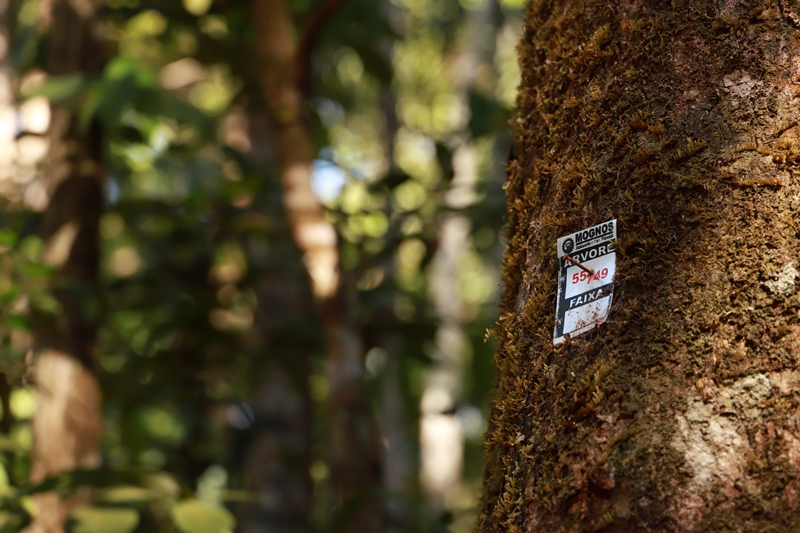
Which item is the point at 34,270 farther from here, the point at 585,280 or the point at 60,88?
the point at 585,280

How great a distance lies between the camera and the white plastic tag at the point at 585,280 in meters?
0.89

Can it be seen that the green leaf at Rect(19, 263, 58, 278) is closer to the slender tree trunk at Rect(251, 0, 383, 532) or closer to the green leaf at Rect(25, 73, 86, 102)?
the green leaf at Rect(25, 73, 86, 102)

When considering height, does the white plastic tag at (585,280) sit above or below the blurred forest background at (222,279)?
below

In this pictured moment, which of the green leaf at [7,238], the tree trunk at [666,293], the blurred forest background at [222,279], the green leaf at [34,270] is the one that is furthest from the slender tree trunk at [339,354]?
the tree trunk at [666,293]

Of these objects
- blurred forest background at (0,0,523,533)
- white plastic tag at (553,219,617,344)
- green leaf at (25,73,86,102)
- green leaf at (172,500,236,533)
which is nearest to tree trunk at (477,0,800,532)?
white plastic tag at (553,219,617,344)

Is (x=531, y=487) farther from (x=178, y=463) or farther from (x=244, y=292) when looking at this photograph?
(x=178, y=463)

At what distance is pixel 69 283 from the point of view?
2543 millimetres

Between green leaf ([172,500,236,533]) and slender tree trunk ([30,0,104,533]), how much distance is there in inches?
24.0

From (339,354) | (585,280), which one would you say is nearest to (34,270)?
(339,354)

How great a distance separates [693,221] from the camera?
2.84ft

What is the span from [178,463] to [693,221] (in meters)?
3.60

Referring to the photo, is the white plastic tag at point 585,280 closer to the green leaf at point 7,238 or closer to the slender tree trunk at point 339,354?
the slender tree trunk at point 339,354

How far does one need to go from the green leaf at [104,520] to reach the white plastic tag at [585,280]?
1.53 meters

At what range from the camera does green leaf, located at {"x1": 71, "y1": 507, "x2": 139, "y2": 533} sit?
1999mm
